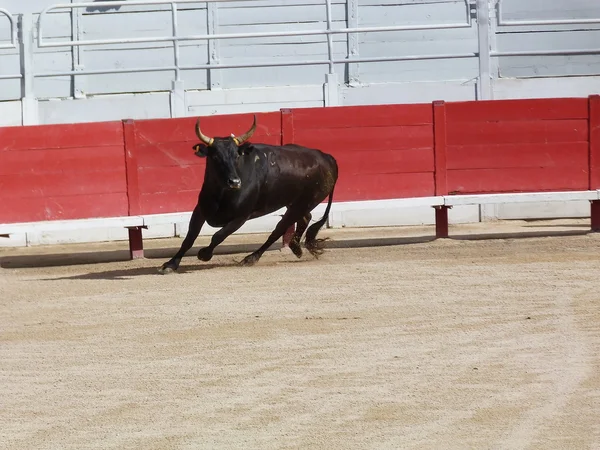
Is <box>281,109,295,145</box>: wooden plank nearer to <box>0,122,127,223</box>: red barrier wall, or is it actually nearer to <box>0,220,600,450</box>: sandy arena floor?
<box>0,122,127,223</box>: red barrier wall

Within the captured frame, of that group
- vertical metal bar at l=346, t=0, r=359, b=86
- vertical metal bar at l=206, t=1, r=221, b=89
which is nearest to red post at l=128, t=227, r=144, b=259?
vertical metal bar at l=206, t=1, r=221, b=89

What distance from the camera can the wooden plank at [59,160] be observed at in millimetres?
10188

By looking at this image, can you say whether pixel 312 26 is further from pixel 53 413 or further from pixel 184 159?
pixel 53 413

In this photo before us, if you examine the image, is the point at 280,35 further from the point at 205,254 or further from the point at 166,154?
the point at 205,254

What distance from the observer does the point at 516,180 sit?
1103 centimetres

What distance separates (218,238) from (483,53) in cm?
431

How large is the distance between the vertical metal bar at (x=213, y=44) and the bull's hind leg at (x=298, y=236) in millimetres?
3724

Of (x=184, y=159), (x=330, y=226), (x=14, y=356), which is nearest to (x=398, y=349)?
(x=14, y=356)

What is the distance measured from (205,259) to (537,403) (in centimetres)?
439

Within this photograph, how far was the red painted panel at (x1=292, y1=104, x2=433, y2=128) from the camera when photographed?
35.0ft

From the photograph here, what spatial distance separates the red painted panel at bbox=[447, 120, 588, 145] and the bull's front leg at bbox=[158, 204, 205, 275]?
108 inches

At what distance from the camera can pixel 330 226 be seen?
11.9 metres

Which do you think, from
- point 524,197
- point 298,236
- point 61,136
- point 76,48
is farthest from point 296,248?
point 76,48

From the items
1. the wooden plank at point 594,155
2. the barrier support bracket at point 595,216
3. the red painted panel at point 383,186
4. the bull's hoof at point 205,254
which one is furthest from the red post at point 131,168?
the wooden plank at point 594,155
